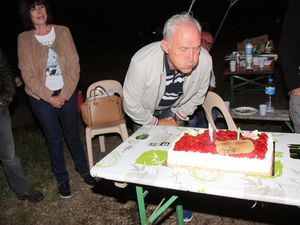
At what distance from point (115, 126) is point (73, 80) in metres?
0.99

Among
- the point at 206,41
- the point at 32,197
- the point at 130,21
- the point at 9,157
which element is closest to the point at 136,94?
the point at 9,157

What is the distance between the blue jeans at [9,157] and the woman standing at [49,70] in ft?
1.10

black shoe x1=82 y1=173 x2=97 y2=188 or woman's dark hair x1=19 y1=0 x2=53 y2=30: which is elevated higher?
woman's dark hair x1=19 y1=0 x2=53 y2=30

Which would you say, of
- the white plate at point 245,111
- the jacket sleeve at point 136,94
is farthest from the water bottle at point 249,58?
→ the jacket sleeve at point 136,94

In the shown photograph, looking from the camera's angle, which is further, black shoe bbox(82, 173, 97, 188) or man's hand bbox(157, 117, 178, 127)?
black shoe bbox(82, 173, 97, 188)

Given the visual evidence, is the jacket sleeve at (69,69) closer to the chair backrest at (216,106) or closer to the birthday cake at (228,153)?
the chair backrest at (216,106)

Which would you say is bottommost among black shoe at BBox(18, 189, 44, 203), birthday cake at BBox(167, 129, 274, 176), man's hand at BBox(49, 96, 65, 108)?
black shoe at BBox(18, 189, 44, 203)

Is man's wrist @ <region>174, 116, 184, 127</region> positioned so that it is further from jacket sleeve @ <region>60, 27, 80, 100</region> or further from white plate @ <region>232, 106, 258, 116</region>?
white plate @ <region>232, 106, 258, 116</region>

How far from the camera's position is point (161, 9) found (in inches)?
1080

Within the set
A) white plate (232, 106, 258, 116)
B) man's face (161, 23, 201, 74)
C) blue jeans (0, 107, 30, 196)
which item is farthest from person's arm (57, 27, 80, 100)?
white plate (232, 106, 258, 116)

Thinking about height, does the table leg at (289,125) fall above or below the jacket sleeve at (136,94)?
below

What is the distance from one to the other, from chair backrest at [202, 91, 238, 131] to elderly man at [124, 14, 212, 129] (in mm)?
223

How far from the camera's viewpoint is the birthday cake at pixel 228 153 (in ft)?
6.08

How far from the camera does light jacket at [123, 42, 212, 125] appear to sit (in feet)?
8.94
